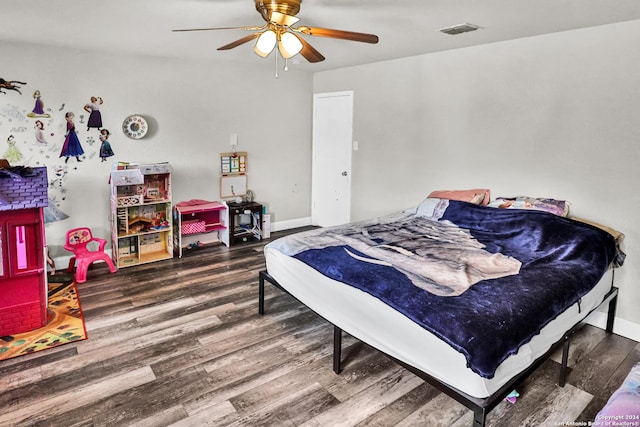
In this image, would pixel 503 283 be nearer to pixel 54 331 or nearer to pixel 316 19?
pixel 316 19

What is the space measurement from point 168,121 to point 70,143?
104cm

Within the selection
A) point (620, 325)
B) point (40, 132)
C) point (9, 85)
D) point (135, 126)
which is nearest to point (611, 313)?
point (620, 325)

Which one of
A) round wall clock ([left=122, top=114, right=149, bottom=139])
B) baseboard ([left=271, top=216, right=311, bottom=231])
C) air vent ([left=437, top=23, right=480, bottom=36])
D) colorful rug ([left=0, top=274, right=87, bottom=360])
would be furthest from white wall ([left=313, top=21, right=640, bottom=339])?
colorful rug ([left=0, top=274, right=87, bottom=360])

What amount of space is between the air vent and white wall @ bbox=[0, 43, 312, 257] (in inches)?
91.2

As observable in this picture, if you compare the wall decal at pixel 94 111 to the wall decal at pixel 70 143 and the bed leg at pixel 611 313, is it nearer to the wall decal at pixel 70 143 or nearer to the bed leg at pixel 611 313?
the wall decal at pixel 70 143

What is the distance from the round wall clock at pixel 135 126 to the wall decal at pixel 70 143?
18.7 inches

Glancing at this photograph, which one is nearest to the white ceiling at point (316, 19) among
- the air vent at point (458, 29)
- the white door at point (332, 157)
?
the air vent at point (458, 29)

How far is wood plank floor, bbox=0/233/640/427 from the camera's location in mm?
2275

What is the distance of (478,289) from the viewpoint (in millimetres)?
2361

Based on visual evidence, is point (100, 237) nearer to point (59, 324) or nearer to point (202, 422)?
point (59, 324)

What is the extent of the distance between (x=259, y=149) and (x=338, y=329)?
3.52 metres

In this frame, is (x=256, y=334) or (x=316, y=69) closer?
(x=256, y=334)

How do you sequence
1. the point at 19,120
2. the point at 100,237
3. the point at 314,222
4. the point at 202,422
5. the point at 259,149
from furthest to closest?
the point at 314,222
the point at 259,149
the point at 100,237
the point at 19,120
the point at 202,422

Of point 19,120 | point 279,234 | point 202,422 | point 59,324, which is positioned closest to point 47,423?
point 202,422
